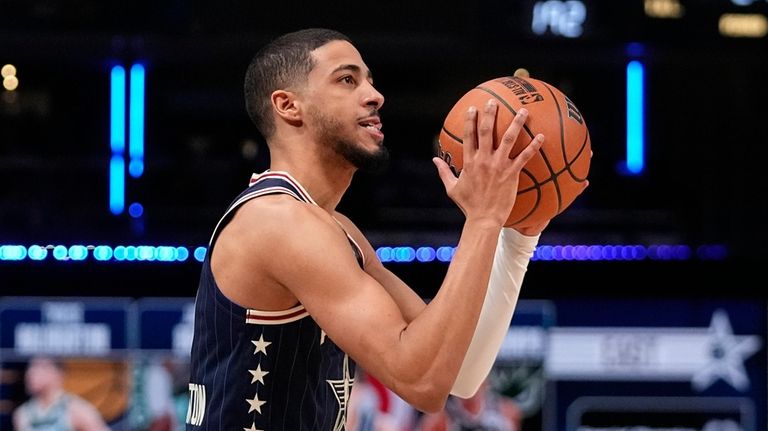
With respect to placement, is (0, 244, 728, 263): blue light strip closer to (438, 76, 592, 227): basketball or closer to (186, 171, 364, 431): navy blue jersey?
(438, 76, 592, 227): basketball

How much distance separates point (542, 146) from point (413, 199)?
12.8 ft

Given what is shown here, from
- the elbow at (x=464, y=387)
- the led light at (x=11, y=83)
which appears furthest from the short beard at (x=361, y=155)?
the led light at (x=11, y=83)

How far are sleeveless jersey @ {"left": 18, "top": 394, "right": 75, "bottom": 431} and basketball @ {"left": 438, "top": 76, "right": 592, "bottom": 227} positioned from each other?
153 inches

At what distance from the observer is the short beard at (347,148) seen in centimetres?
302

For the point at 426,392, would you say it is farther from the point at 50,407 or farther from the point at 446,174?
the point at 50,407

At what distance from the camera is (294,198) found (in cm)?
286

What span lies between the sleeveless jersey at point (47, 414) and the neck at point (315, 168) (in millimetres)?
3711

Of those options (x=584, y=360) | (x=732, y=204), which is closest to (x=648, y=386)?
(x=584, y=360)

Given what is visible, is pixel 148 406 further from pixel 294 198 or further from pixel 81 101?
pixel 294 198

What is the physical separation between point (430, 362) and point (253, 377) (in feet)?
1.40

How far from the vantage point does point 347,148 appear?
120 inches

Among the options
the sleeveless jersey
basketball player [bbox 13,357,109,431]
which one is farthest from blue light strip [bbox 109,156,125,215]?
the sleeveless jersey

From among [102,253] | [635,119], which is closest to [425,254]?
[635,119]

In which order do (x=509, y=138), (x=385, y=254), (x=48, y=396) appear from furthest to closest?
1. (x=385, y=254)
2. (x=48, y=396)
3. (x=509, y=138)
